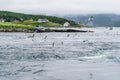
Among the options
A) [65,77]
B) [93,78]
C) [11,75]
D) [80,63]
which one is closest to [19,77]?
[11,75]

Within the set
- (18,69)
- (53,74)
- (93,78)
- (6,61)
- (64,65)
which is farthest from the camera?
(6,61)

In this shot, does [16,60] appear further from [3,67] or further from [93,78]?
[93,78]

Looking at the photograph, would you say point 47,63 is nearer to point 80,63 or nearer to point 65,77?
point 80,63

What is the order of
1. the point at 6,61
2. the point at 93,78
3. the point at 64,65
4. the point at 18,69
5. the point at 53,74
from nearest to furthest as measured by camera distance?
the point at 93,78
the point at 53,74
the point at 18,69
the point at 64,65
the point at 6,61

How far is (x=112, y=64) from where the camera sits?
2485 inches

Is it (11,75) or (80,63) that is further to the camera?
(80,63)

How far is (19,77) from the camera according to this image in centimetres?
4816

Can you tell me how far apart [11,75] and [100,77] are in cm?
1188

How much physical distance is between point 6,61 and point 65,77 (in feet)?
67.2

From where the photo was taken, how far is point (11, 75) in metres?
50.1

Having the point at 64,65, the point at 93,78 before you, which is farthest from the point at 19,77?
the point at 64,65

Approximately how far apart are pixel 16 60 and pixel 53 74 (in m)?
18.3

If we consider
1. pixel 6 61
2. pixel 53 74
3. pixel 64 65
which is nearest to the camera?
pixel 53 74

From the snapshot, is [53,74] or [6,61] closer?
[53,74]
